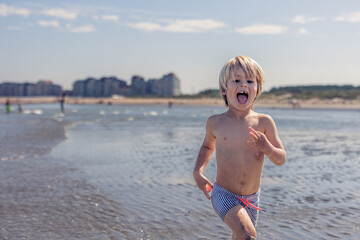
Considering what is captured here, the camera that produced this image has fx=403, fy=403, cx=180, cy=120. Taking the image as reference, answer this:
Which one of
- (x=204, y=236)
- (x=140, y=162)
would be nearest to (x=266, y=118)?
(x=204, y=236)

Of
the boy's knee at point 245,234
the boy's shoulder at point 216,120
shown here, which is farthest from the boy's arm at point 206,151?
the boy's knee at point 245,234

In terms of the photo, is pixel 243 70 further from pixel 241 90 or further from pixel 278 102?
pixel 278 102

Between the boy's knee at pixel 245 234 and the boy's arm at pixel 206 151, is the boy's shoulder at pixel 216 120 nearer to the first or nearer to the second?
the boy's arm at pixel 206 151

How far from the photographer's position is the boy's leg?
2.75 m

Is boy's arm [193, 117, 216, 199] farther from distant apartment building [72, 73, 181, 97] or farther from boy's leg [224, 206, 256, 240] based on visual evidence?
distant apartment building [72, 73, 181, 97]

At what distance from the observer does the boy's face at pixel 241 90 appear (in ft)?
9.93

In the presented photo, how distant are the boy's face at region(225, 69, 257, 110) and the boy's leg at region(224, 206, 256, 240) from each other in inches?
30.3

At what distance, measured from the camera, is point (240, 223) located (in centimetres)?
280

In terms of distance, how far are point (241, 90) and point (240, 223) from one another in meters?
0.97

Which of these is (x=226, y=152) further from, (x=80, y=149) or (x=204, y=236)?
(x=80, y=149)

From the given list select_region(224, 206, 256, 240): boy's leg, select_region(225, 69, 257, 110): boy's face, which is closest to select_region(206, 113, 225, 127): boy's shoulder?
select_region(225, 69, 257, 110): boy's face

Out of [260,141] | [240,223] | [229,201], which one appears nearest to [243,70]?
[260,141]

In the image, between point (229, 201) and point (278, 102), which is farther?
point (278, 102)

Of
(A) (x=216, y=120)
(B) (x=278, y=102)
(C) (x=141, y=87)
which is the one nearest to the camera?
(A) (x=216, y=120)
